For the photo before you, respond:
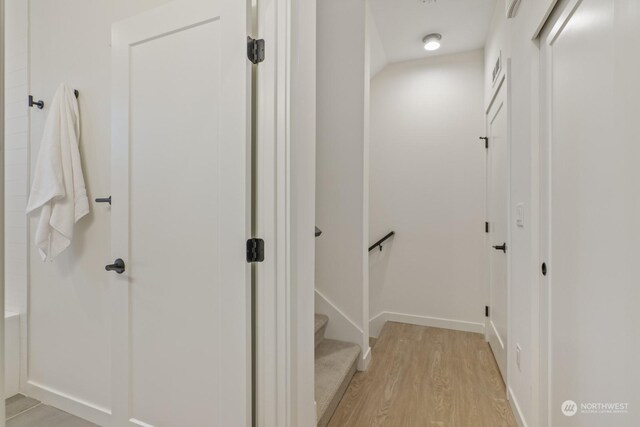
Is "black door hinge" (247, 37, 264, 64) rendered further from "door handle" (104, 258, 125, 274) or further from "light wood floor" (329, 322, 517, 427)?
"light wood floor" (329, 322, 517, 427)

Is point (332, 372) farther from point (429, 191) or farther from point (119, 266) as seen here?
point (429, 191)

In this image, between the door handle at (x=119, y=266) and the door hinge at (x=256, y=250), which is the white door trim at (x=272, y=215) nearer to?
the door hinge at (x=256, y=250)

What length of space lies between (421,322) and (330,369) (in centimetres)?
164

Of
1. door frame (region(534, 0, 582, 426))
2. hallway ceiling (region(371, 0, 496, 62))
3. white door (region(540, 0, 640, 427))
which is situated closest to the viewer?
white door (region(540, 0, 640, 427))

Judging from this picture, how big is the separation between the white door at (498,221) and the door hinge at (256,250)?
1.67 metres

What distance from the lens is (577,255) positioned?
1115 mm

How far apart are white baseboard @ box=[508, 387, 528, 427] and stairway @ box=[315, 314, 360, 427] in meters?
0.98

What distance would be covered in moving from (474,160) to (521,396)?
210cm

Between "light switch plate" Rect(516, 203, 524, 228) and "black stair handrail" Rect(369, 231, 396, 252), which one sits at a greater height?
"light switch plate" Rect(516, 203, 524, 228)

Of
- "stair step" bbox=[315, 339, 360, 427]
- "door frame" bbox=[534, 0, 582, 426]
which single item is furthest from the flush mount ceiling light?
"stair step" bbox=[315, 339, 360, 427]

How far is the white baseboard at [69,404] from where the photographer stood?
1.66 meters

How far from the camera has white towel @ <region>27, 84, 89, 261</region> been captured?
5.13ft

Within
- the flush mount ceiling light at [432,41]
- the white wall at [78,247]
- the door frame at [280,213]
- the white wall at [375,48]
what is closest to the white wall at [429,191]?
the white wall at [375,48]

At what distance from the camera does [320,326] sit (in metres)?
2.28
